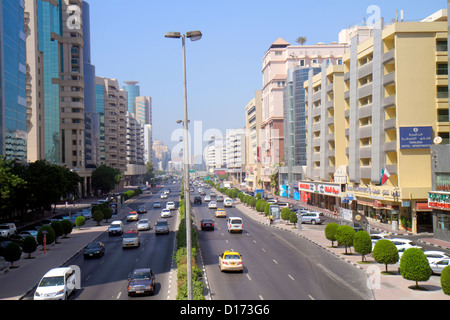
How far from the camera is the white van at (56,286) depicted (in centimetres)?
2386

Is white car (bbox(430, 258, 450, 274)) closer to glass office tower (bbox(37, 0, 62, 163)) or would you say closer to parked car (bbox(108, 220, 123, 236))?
parked car (bbox(108, 220, 123, 236))

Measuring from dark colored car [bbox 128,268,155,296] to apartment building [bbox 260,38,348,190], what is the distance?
318 feet

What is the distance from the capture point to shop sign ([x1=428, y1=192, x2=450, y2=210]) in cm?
4329

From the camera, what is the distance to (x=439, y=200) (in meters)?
44.6

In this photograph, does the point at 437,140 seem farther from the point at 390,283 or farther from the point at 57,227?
the point at 57,227

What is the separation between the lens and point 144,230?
5791 centimetres

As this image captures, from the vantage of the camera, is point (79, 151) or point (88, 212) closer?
point (88, 212)

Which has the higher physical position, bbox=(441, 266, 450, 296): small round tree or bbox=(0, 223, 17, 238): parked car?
bbox=(441, 266, 450, 296): small round tree

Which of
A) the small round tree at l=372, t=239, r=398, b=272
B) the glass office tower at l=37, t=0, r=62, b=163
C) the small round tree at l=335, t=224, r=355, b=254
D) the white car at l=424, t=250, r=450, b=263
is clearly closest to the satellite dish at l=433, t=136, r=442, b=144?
the small round tree at l=335, t=224, r=355, b=254

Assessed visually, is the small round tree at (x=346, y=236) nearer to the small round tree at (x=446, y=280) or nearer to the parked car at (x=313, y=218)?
the small round tree at (x=446, y=280)

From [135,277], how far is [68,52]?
111396mm

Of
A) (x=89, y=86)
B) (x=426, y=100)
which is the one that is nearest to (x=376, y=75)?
(x=426, y=100)

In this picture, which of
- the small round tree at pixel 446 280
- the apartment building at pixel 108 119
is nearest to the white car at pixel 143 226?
the small round tree at pixel 446 280
